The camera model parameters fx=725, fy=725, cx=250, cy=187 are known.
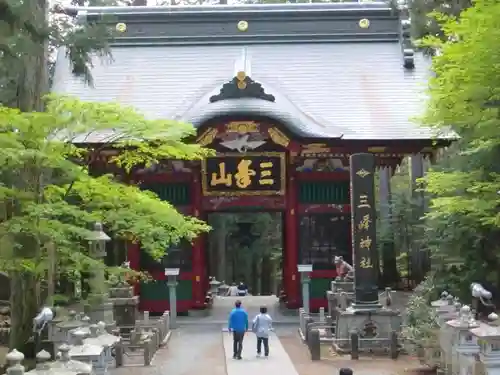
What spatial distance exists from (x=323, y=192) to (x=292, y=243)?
1614 mm

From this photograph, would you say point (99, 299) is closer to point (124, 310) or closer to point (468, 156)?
point (124, 310)

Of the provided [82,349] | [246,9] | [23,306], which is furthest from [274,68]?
[82,349]

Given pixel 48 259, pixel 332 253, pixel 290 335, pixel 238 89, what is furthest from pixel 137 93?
Result: pixel 48 259

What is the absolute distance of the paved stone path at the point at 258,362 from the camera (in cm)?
1216

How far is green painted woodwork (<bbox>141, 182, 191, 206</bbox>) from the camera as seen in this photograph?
19266 millimetres

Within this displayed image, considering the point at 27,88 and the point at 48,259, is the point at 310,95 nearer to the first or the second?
the point at 27,88

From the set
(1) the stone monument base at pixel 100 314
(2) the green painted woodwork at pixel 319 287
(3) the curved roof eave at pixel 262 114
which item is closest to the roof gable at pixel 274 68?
(3) the curved roof eave at pixel 262 114

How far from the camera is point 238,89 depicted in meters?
18.5

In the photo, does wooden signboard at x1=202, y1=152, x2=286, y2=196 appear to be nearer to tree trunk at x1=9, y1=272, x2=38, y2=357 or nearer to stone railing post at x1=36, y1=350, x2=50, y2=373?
tree trunk at x1=9, y1=272, x2=38, y2=357

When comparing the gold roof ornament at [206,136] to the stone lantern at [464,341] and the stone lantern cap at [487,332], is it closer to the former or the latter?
the stone lantern at [464,341]

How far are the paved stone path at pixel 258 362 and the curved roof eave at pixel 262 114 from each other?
5527 millimetres

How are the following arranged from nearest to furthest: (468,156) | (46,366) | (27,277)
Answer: (46,366) < (27,277) < (468,156)

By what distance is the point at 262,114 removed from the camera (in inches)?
711

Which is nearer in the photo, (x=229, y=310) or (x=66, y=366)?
(x=66, y=366)
